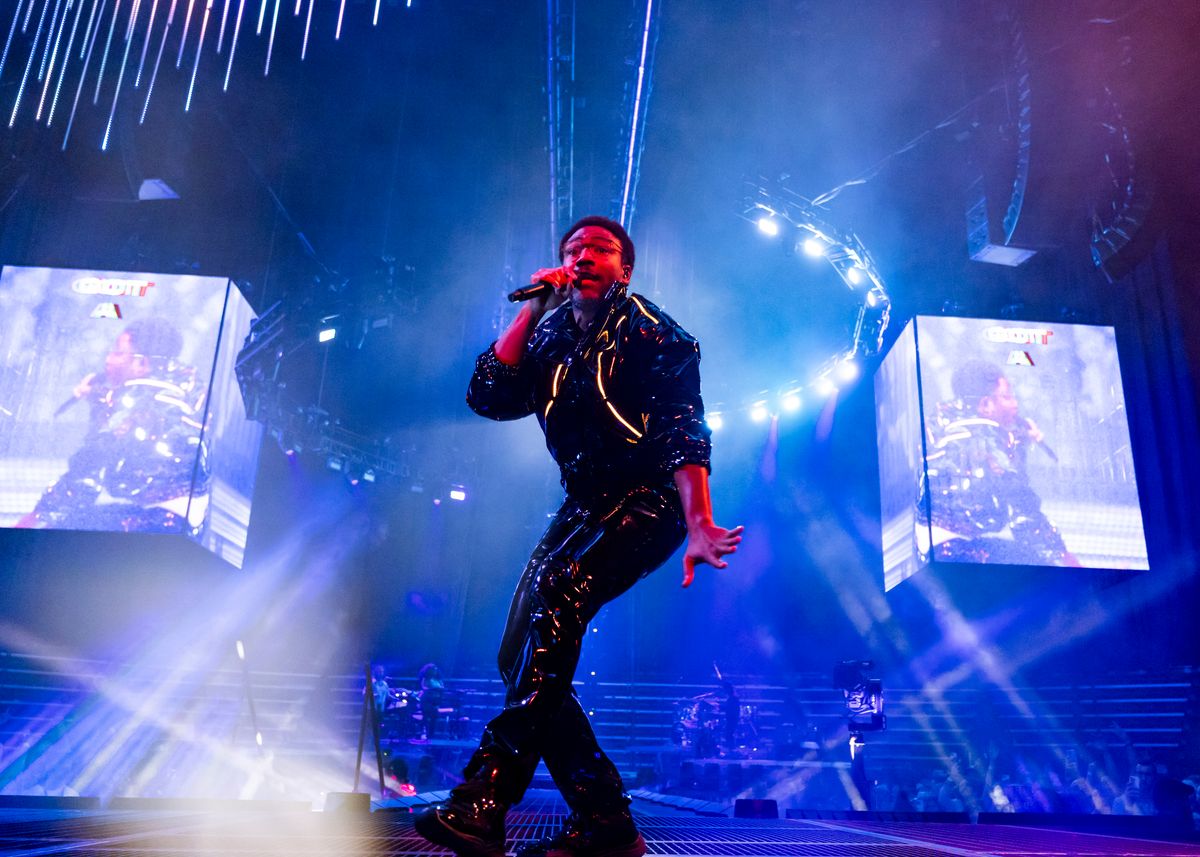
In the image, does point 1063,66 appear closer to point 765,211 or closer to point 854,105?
point 854,105

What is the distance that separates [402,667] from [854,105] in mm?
14381

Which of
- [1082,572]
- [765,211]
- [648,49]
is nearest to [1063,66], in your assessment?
[765,211]

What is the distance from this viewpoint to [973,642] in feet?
49.1

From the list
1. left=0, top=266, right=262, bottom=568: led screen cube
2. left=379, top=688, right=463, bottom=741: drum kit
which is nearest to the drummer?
left=379, top=688, right=463, bottom=741: drum kit

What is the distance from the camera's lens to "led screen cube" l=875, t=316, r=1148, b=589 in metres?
11.4

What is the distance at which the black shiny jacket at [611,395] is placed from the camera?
6.96ft

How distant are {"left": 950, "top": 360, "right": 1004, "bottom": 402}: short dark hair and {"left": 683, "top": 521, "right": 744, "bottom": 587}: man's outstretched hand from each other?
464 inches

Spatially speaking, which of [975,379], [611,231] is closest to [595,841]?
[611,231]

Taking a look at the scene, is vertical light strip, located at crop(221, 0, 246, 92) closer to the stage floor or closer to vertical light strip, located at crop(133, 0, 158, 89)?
vertical light strip, located at crop(133, 0, 158, 89)

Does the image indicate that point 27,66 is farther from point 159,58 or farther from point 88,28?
point 159,58

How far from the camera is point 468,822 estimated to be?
1703 mm

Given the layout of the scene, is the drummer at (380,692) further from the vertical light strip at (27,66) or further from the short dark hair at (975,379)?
the short dark hair at (975,379)

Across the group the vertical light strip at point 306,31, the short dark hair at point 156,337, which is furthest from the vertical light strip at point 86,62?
the short dark hair at point 156,337

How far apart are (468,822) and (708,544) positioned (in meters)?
0.85
